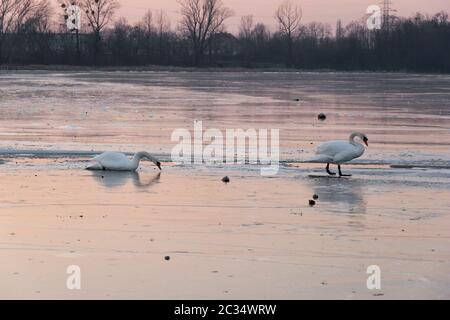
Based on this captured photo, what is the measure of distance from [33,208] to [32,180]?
2613mm

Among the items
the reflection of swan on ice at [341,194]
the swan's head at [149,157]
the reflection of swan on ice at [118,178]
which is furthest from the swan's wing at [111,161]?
the reflection of swan on ice at [341,194]

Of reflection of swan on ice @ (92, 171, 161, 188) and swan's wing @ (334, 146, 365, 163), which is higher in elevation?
swan's wing @ (334, 146, 365, 163)

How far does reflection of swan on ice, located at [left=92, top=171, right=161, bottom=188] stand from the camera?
13923mm

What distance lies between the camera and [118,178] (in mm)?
14570

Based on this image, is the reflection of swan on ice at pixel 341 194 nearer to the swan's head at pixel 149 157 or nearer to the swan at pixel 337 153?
the swan at pixel 337 153

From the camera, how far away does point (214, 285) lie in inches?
314

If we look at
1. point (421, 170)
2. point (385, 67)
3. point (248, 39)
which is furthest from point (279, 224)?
point (248, 39)

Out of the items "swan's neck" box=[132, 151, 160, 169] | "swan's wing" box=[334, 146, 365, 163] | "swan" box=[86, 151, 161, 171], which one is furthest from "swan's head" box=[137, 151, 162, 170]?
"swan's wing" box=[334, 146, 365, 163]

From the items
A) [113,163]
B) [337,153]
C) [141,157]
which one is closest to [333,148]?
[337,153]

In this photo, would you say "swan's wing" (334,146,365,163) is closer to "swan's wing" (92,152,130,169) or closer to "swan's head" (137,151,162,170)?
"swan's head" (137,151,162,170)

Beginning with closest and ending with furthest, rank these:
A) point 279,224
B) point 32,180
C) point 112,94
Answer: point 279,224
point 32,180
point 112,94

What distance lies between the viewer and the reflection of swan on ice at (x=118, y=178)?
45.7 feet

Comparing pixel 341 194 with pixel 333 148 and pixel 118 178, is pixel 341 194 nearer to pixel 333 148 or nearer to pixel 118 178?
pixel 333 148
